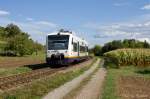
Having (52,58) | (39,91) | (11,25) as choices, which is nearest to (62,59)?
Result: (52,58)

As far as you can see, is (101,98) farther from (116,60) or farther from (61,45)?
(116,60)

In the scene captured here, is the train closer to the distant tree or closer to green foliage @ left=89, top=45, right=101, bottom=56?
green foliage @ left=89, top=45, right=101, bottom=56

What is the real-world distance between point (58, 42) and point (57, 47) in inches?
21.4

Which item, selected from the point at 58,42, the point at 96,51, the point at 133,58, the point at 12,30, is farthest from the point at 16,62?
the point at 96,51

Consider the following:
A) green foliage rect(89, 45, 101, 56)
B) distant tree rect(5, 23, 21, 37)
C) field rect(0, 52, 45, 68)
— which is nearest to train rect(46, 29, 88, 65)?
field rect(0, 52, 45, 68)

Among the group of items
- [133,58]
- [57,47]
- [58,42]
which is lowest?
[133,58]

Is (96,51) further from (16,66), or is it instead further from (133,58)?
(16,66)

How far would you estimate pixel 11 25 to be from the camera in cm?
16312

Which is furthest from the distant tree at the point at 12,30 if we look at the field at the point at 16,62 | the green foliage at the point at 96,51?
the field at the point at 16,62

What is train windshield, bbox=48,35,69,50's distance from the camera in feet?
135

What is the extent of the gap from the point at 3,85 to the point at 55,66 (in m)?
22.5

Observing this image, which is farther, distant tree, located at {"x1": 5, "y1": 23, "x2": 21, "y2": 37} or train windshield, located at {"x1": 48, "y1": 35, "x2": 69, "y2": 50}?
distant tree, located at {"x1": 5, "y1": 23, "x2": 21, "y2": 37}

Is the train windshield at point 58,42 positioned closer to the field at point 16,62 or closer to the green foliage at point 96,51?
the field at point 16,62

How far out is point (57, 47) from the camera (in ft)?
135
